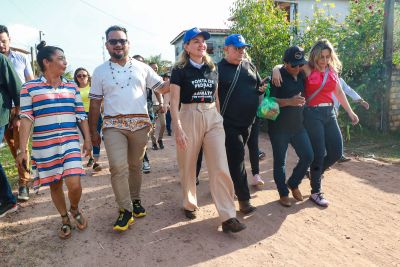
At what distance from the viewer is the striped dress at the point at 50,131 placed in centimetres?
336

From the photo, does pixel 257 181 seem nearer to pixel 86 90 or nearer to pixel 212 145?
pixel 212 145

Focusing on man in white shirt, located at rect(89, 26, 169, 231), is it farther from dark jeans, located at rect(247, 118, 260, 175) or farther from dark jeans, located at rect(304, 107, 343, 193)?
dark jeans, located at rect(304, 107, 343, 193)

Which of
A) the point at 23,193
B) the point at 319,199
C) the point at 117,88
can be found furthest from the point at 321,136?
the point at 23,193

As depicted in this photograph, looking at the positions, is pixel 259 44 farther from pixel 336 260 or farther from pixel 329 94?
pixel 336 260

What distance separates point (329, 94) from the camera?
4309mm

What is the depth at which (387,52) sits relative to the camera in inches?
319

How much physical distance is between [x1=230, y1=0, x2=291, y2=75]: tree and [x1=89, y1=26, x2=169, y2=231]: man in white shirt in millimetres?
6921

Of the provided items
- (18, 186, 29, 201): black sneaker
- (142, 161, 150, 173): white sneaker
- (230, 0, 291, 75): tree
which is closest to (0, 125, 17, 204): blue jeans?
(18, 186, 29, 201): black sneaker

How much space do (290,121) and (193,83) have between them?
136 cm

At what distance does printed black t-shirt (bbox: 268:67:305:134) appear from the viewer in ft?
13.5

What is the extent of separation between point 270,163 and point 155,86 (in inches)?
125

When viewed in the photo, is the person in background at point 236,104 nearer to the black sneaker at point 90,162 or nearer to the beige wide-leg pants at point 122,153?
the beige wide-leg pants at point 122,153

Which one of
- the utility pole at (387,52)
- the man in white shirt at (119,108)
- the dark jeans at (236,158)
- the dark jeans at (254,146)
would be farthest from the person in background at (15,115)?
the utility pole at (387,52)

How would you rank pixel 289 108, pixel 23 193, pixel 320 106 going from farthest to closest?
pixel 23 193
pixel 320 106
pixel 289 108
